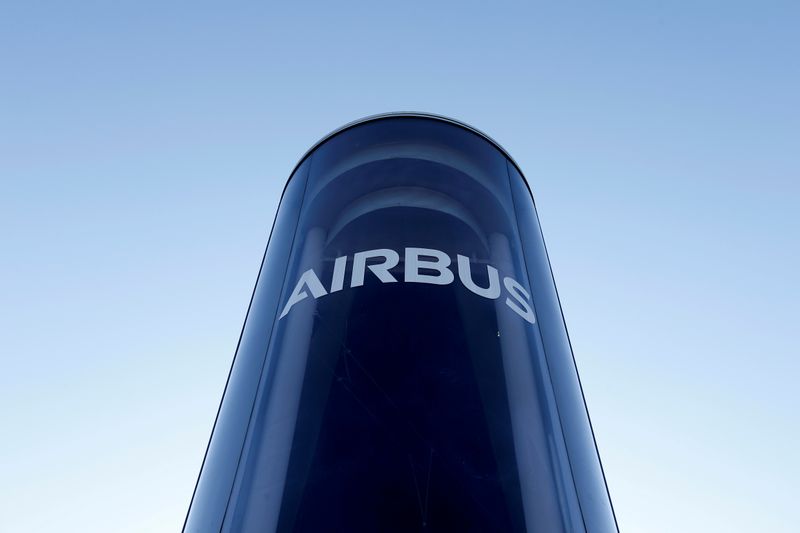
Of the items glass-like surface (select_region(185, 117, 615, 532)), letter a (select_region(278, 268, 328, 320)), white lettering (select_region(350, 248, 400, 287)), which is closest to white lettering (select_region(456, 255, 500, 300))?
glass-like surface (select_region(185, 117, 615, 532))

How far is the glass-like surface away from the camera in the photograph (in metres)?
2.00

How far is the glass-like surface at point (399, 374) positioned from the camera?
2000 millimetres

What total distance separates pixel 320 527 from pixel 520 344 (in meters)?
0.86

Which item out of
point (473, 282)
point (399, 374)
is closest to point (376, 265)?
point (473, 282)

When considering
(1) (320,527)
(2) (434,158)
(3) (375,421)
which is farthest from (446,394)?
(2) (434,158)

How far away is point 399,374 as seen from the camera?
7.30 ft

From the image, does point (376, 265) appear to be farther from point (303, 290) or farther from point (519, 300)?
point (519, 300)

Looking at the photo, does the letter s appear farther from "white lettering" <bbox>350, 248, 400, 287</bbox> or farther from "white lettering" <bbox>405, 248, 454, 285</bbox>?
"white lettering" <bbox>350, 248, 400, 287</bbox>

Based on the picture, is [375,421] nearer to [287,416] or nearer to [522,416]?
[287,416]

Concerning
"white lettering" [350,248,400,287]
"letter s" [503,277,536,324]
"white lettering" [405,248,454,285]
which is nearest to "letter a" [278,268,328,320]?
"white lettering" [350,248,400,287]

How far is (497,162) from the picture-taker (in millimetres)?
3199

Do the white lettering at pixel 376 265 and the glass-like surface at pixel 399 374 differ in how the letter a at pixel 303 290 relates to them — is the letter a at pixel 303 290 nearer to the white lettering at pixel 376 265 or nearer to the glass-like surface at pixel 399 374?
the glass-like surface at pixel 399 374

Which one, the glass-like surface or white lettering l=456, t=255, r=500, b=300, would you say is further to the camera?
white lettering l=456, t=255, r=500, b=300

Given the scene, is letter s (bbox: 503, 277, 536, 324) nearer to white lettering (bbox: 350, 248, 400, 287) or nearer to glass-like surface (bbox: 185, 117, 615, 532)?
glass-like surface (bbox: 185, 117, 615, 532)
